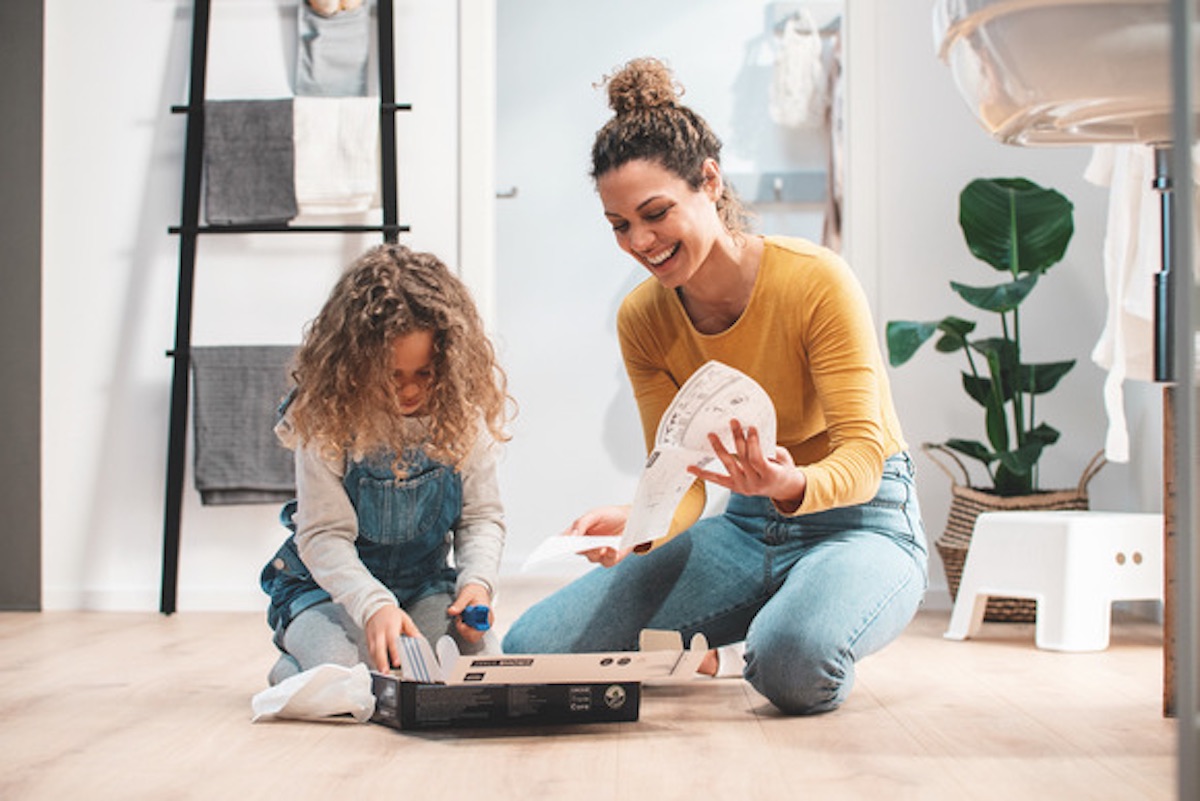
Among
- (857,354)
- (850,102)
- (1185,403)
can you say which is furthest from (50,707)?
(850,102)

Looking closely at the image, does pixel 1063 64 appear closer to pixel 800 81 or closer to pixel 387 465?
pixel 387 465

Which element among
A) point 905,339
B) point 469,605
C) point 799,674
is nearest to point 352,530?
point 469,605

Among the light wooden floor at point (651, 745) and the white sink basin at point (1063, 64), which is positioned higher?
the white sink basin at point (1063, 64)

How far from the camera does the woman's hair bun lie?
1693 mm

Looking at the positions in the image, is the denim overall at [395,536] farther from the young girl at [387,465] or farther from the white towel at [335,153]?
the white towel at [335,153]

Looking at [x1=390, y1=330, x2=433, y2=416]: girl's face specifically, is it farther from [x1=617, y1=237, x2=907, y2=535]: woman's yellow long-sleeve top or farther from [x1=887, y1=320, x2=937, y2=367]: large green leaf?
[x1=887, y1=320, x2=937, y2=367]: large green leaf

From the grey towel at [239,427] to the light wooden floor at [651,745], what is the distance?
2.72ft

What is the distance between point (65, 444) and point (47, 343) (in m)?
0.23

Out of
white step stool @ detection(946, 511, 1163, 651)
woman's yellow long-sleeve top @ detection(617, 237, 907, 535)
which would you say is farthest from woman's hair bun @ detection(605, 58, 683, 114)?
white step stool @ detection(946, 511, 1163, 651)

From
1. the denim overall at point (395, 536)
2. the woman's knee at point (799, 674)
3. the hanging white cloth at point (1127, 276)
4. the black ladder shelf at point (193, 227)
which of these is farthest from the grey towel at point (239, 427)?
the hanging white cloth at point (1127, 276)

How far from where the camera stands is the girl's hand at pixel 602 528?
5.51 feet

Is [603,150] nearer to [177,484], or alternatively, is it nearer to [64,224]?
[177,484]

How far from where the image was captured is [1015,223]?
2840 mm

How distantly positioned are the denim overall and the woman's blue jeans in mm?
195
